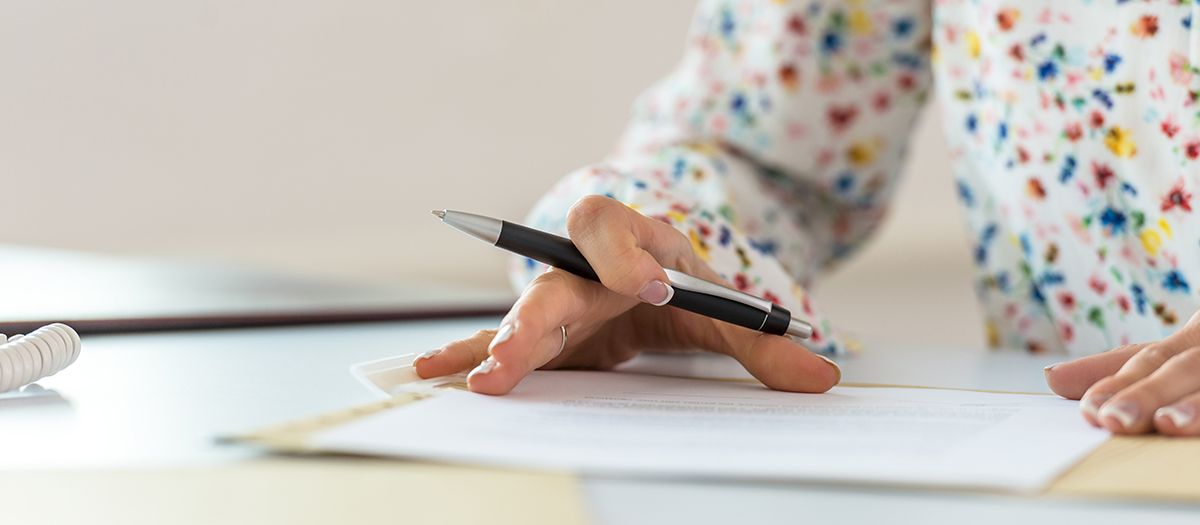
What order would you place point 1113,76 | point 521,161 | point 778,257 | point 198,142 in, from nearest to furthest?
point 1113,76, point 778,257, point 198,142, point 521,161

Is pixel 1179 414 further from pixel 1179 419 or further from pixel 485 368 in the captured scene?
pixel 485 368

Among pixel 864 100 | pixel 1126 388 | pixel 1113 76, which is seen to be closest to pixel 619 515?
pixel 1126 388

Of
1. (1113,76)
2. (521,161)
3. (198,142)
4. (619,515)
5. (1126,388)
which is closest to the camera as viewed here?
(619,515)

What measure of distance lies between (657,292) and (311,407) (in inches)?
6.4

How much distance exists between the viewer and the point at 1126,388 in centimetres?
34

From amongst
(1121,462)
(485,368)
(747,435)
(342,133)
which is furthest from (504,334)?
(342,133)

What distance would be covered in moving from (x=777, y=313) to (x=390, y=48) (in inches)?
56.3

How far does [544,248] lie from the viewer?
1.33 feet

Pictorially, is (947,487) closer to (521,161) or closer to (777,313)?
(777,313)

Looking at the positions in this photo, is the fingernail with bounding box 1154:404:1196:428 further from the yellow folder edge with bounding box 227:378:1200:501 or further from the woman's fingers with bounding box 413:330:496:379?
the woman's fingers with bounding box 413:330:496:379

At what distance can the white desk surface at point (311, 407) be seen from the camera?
227 millimetres

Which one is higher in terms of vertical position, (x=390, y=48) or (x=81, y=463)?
(x=390, y=48)

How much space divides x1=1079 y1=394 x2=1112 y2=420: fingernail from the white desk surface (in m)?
0.10

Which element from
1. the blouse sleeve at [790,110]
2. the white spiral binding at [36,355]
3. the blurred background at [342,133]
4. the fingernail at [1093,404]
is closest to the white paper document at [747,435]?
the fingernail at [1093,404]
